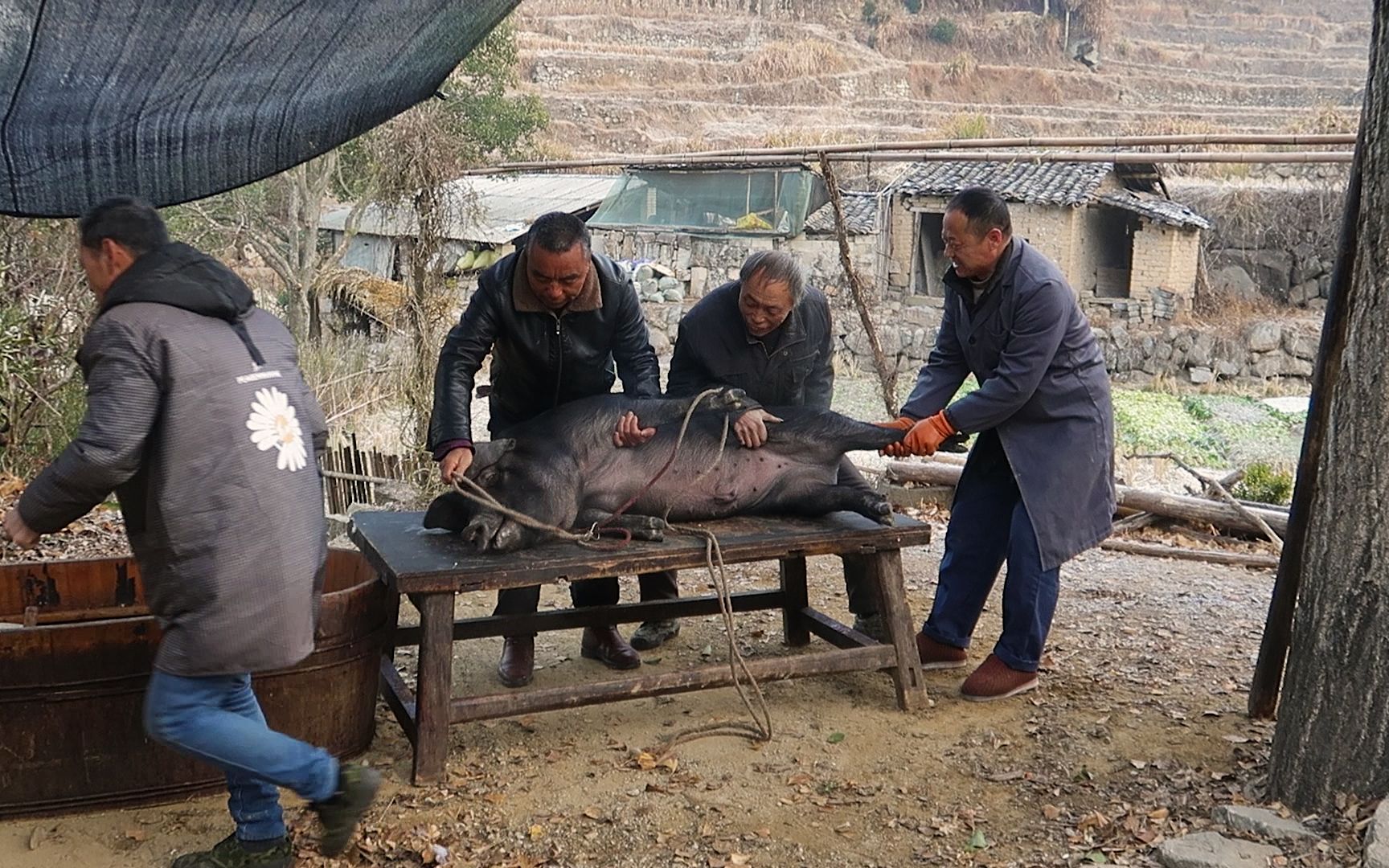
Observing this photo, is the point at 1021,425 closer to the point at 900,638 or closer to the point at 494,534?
the point at 900,638

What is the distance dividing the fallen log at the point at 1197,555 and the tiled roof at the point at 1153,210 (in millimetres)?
12385

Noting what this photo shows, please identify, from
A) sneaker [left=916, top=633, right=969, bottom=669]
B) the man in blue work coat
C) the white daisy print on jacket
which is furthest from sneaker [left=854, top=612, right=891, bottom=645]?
the white daisy print on jacket

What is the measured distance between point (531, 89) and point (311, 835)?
36536 mm

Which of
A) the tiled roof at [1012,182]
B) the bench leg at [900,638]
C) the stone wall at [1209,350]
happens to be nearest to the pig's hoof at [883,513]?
the bench leg at [900,638]

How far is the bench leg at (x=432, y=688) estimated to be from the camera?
4047 millimetres

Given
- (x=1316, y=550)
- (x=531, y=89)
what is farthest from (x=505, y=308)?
(x=531, y=89)

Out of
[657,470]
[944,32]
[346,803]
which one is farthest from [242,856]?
[944,32]

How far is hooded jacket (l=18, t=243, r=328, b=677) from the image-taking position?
2.99 m

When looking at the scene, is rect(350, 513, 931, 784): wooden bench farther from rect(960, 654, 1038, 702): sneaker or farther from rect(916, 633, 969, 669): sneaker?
rect(916, 633, 969, 669): sneaker

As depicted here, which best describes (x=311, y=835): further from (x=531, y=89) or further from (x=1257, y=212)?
(x=531, y=89)

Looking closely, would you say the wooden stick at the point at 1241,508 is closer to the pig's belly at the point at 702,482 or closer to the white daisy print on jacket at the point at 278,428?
the pig's belly at the point at 702,482

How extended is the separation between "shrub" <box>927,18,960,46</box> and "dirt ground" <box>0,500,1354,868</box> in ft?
133

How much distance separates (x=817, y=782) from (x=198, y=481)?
227 cm

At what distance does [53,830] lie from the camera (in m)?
3.68
